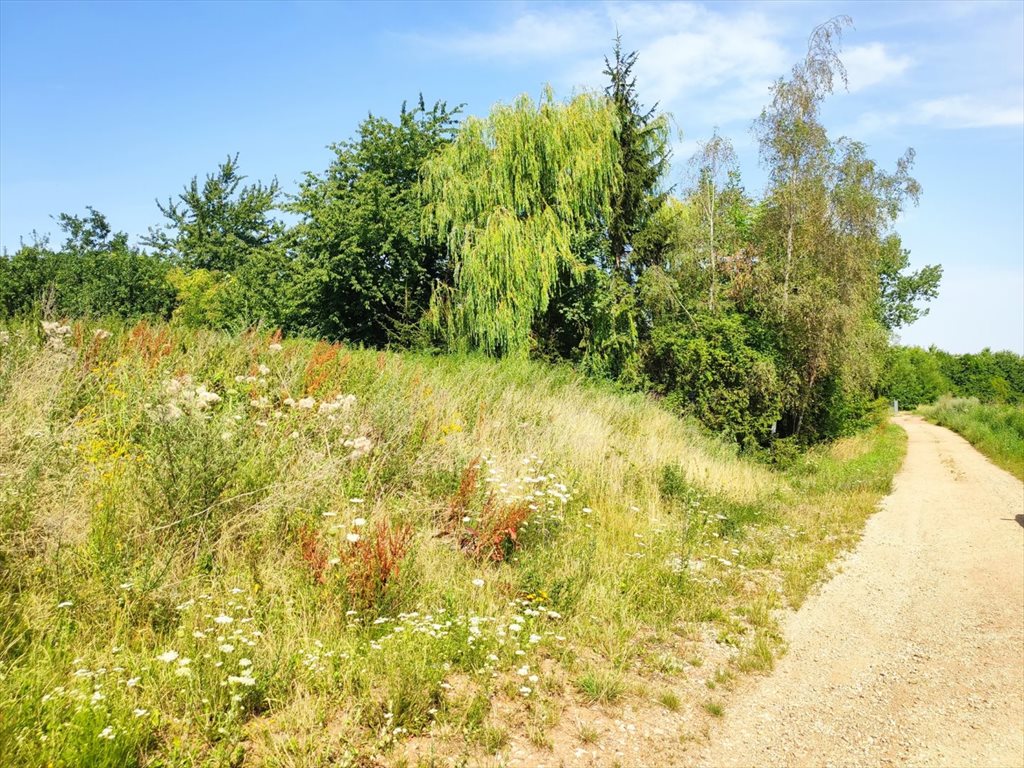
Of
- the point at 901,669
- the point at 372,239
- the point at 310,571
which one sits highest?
the point at 372,239

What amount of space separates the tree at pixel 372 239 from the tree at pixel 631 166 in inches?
203

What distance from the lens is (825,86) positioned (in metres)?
17.9

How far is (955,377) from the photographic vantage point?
47.0 metres

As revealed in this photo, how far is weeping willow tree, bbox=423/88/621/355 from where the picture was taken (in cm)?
1666

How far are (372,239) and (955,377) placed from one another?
153ft

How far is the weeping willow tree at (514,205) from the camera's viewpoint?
1666 centimetres

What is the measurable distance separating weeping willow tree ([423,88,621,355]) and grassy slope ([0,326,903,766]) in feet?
26.4

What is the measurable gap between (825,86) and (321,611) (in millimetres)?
19529

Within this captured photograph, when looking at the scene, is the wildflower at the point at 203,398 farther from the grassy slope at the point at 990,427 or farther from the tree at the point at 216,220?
the tree at the point at 216,220

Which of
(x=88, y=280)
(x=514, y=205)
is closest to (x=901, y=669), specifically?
(x=514, y=205)

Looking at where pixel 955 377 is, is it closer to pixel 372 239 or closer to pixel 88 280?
pixel 372 239

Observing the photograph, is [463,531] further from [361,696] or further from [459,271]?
[459,271]

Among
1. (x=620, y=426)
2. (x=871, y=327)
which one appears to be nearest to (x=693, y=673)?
(x=620, y=426)

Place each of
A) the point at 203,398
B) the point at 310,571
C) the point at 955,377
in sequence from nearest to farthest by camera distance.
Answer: the point at 310,571 < the point at 203,398 < the point at 955,377
